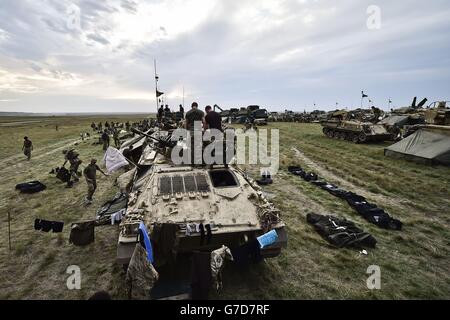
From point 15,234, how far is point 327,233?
8.50 m

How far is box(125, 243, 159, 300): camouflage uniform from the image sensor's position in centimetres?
444

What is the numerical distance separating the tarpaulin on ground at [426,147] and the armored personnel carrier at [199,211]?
13.6 m

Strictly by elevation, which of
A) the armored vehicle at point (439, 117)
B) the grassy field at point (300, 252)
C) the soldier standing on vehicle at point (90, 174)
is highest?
the armored vehicle at point (439, 117)

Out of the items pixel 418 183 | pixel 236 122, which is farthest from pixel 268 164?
pixel 236 122

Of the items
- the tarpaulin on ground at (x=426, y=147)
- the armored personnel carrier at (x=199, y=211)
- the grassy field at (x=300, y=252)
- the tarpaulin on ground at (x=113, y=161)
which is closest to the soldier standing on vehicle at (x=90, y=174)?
the grassy field at (x=300, y=252)

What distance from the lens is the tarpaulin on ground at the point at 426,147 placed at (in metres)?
15.3

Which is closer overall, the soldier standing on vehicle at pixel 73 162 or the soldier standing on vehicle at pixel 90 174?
the soldier standing on vehicle at pixel 90 174

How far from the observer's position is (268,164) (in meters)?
16.9

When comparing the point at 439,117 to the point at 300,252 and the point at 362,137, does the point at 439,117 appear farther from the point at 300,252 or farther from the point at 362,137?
the point at 300,252

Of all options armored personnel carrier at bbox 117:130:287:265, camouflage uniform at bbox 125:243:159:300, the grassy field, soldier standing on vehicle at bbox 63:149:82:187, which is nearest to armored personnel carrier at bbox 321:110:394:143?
the grassy field

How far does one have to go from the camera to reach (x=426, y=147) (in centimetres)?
1639

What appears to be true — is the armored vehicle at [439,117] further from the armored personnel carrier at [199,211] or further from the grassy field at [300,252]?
the armored personnel carrier at [199,211]

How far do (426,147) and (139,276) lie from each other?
17.6 meters
